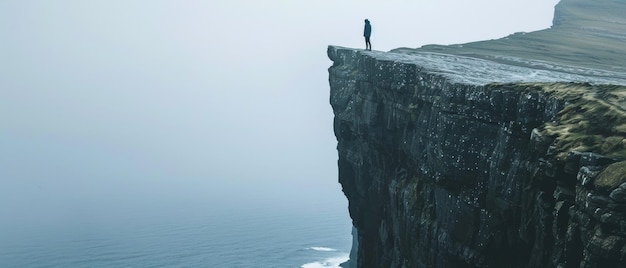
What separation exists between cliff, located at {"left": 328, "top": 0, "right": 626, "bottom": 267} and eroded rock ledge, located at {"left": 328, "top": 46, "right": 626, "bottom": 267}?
66mm

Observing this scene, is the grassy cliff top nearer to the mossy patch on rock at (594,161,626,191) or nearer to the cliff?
the cliff

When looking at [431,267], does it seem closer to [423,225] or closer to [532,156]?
[423,225]

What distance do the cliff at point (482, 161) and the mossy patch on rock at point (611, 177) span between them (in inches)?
1.9

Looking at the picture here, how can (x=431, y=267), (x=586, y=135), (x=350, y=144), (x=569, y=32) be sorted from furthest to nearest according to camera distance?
(x=569, y=32) → (x=350, y=144) → (x=431, y=267) → (x=586, y=135)

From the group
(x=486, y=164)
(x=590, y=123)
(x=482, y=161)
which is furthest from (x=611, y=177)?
→ (x=482, y=161)

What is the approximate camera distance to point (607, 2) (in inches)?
6614

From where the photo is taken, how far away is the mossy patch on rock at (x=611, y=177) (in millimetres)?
23047

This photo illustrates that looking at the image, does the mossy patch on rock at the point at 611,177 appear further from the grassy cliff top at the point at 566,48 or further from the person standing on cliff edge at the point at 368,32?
the person standing on cliff edge at the point at 368,32

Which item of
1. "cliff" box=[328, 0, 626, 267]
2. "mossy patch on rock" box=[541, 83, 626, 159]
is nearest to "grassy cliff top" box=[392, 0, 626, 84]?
"cliff" box=[328, 0, 626, 267]

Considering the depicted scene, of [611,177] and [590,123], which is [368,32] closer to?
[590,123]

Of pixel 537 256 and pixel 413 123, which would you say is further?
pixel 413 123

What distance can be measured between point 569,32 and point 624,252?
91.9 m

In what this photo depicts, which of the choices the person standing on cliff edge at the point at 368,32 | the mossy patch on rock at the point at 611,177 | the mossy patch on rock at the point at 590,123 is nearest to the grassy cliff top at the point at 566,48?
the person standing on cliff edge at the point at 368,32

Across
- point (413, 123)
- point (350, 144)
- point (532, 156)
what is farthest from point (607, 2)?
point (532, 156)
